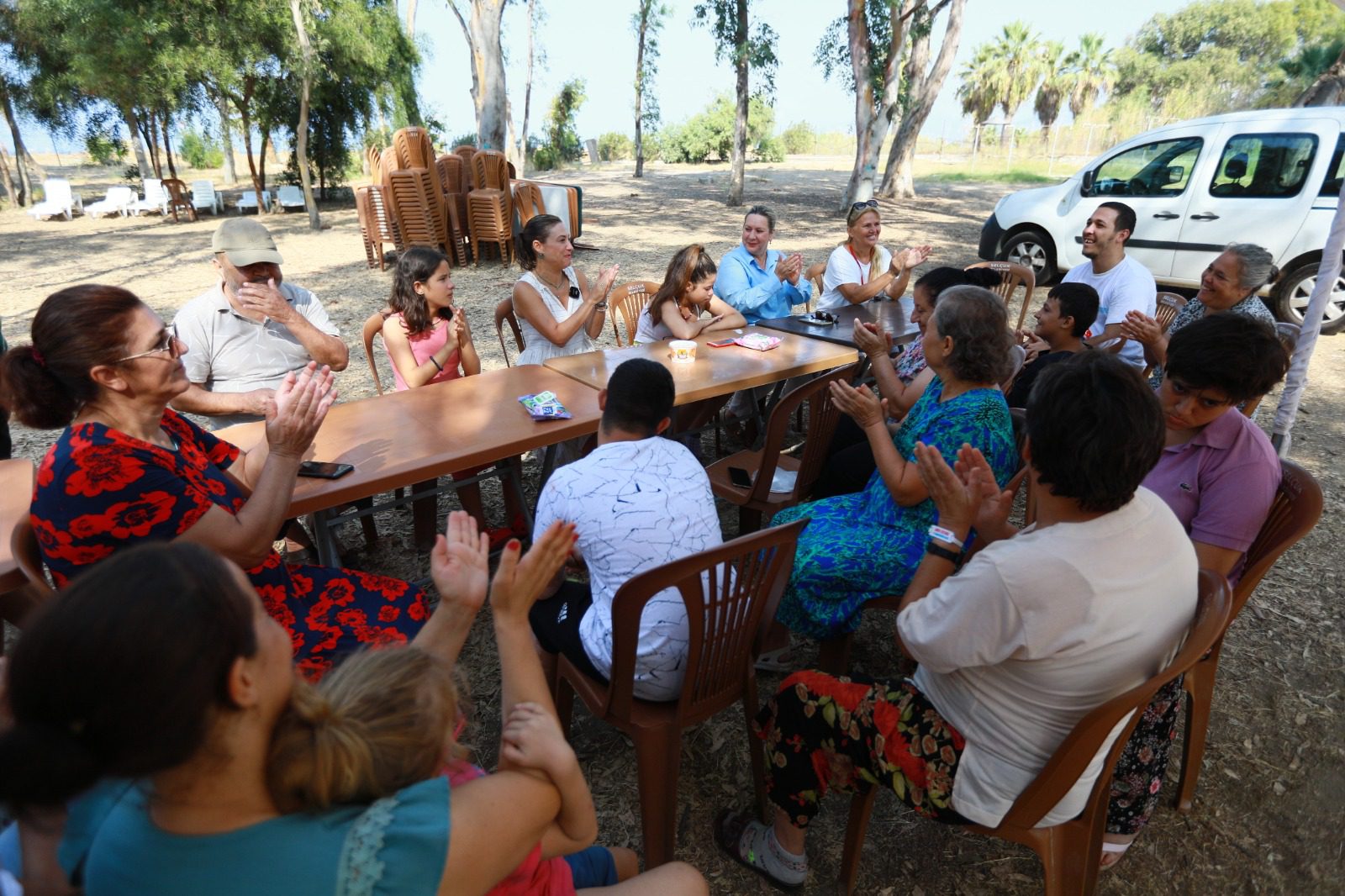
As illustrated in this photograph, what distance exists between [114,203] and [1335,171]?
75.9 feet

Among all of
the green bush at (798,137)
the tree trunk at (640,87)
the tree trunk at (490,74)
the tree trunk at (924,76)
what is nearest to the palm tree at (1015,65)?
the green bush at (798,137)

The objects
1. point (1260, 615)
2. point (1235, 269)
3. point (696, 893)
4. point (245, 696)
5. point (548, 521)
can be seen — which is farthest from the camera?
point (1235, 269)

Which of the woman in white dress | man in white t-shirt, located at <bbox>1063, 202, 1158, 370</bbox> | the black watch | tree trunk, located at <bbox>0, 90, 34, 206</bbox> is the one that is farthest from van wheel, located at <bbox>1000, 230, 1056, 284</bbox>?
tree trunk, located at <bbox>0, 90, 34, 206</bbox>

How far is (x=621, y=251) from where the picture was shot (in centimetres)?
1148

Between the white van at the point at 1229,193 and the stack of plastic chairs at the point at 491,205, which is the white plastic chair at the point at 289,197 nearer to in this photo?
the stack of plastic chairs at the point at 491,205

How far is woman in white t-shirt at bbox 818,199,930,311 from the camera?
4.84 metres

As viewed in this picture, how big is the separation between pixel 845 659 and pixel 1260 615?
6.61ft

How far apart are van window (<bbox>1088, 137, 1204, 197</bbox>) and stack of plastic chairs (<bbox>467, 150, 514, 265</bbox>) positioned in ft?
24.6

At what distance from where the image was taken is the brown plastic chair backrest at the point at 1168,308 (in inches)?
175

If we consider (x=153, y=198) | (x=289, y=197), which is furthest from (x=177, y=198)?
(x=289, y=197)

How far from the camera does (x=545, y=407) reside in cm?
283

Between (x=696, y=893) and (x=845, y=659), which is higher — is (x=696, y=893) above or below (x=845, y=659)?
above

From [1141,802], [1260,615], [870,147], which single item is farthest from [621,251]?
[1141,802]

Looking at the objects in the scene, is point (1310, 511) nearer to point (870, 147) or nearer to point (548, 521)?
point (548, 521)
